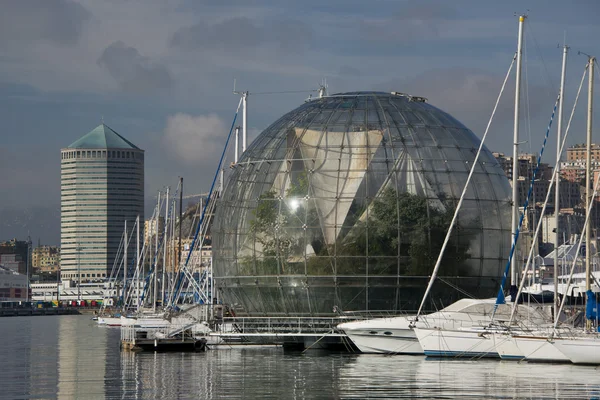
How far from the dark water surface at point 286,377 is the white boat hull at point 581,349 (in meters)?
0.64

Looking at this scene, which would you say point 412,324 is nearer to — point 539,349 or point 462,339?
point 462,339

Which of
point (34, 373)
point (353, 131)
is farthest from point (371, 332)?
point (34, 373)

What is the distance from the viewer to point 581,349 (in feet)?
143

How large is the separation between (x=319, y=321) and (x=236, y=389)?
20291 mm

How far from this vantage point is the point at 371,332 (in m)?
51.2

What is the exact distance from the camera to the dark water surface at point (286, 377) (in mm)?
34125

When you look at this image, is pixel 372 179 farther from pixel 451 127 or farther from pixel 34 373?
pixel 34 373

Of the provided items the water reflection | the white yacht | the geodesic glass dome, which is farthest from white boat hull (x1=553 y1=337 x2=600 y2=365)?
the geodesic glass dome

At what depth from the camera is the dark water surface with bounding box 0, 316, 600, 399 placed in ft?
112

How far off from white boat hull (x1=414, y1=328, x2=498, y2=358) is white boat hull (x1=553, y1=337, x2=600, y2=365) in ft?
12.3

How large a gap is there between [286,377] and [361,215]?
52.5 ft

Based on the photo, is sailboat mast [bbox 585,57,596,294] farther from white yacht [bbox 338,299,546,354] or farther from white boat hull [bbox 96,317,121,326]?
white boat hull [bbox 96,317,121,326]

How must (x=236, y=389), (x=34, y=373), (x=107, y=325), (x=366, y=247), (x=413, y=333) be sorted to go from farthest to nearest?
1. (x=107, y=325)
2. (x=366, y=247)
3. (x=413, y=333)
4. (x=34, y=373)
5. (x=236, y=389)

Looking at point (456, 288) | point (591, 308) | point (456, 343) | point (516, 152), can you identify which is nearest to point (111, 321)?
point (456, 288)
